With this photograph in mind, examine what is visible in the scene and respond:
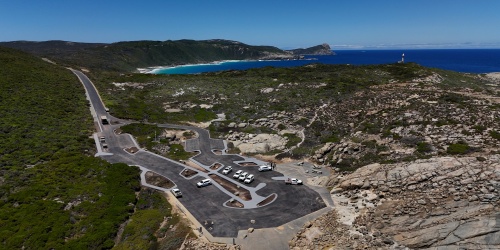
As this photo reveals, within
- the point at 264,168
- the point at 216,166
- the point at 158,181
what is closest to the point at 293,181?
the point at 264,168

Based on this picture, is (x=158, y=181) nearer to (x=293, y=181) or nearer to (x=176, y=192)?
(x=176, y=192)

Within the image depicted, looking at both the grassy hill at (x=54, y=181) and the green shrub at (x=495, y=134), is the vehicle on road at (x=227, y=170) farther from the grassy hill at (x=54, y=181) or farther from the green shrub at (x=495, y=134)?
the green shrub at (x=495, y=134)

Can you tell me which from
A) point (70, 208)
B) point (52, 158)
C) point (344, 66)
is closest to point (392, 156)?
point (70, 208)

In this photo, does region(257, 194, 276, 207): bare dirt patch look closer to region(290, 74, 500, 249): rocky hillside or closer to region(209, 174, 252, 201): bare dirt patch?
region(209, 174, 252, 201): bare dirt patch

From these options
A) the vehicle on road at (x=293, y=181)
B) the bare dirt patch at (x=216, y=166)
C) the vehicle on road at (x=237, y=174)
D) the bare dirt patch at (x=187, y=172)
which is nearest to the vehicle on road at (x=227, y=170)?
the vehicle on road at (x=237, y=174)

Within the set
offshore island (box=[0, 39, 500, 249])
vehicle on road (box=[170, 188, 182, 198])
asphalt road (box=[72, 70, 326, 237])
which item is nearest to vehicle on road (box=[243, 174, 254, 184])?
offshore island (box=[0, 39, 500, 249])
